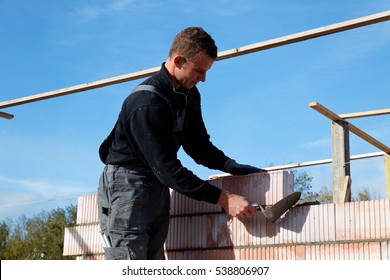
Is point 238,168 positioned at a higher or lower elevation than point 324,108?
lower

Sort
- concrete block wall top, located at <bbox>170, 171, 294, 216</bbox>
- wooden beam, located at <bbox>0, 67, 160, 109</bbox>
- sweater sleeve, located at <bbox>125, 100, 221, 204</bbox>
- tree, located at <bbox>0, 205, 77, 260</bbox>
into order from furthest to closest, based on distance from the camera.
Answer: tree, located at <bbox>0, 205, 77, 260</bbox> < wooden beam, located at <bbox>0, 67, 160, 109</bbox> < concrete block wall top, located at <bbox>170, 171, 294, 216</bbox> < sweater sleeve, located at <bbox>125, 100, 221, 204</bbox>

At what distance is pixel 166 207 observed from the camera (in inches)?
143

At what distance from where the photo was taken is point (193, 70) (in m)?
3.36

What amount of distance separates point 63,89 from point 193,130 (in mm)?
1943

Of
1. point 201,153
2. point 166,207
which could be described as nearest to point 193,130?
point 201,153

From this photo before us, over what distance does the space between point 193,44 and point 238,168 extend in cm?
85

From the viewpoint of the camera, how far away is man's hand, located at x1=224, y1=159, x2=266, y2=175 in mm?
3734

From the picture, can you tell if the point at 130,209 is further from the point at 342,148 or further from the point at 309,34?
the point at 342,148

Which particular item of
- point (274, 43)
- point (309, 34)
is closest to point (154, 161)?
point (274, 43)

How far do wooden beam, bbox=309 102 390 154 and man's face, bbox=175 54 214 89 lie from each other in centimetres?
281

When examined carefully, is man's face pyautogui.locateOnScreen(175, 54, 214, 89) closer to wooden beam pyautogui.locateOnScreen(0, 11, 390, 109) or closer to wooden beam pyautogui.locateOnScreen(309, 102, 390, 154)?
wooden beam pyautogui.locateOnScreen(0, 11, 390, 109)

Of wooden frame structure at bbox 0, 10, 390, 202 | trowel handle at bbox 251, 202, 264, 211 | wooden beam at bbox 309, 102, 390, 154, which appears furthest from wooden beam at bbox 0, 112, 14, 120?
trowel handle at bbox 251, 202, 264, 211

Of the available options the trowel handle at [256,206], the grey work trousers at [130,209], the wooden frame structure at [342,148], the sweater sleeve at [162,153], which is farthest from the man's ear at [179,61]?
the wooden frame structure at [342,148]
